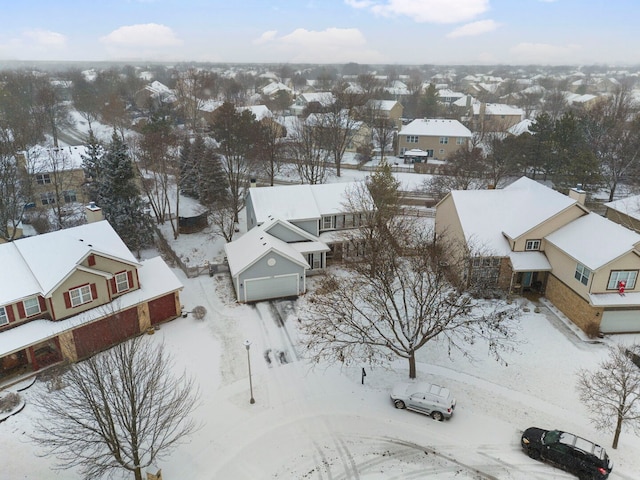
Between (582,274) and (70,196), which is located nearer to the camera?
(582,274)

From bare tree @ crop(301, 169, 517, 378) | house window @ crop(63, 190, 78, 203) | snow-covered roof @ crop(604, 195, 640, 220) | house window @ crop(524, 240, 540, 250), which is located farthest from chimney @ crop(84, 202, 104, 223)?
snow-covered roof @ crop(604, 195, 640, 220)

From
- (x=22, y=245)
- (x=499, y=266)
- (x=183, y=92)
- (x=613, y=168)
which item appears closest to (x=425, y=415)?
(x=499, y=266)

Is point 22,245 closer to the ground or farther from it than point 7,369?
farther from it

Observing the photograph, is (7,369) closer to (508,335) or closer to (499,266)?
(508,335)

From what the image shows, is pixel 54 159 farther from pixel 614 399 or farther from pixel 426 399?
pixel 614 399

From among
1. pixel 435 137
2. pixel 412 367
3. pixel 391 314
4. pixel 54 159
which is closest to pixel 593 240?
pixel 391 314

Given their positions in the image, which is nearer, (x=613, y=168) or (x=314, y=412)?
(x=314, y=412)
